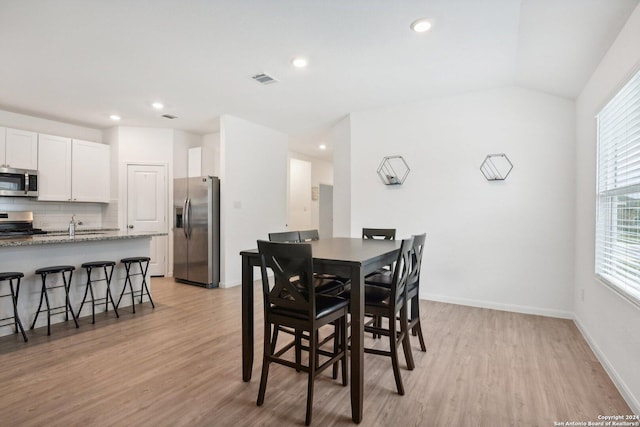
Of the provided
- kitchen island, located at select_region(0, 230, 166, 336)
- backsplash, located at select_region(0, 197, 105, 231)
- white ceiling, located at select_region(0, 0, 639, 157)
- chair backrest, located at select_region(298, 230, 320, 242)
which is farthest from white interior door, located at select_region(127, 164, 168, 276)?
chair backrest, located at select_region(298, 230, 320, 242)

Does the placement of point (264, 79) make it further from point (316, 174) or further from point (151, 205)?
point (316, 174)

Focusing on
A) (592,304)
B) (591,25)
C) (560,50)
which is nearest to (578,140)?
(560,50)

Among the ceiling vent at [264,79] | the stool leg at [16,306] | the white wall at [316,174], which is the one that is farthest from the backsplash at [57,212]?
the white wall at [316,174]

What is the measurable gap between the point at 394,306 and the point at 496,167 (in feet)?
8.77

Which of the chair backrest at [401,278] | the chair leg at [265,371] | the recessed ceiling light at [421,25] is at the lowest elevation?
the chair leg at [265,371]

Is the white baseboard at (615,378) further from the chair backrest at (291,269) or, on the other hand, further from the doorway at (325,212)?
the doorway at (325,212)

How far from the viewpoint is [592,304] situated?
290cm

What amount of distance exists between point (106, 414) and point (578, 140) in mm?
4646

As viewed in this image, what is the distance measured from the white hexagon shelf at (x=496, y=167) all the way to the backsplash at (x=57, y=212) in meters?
5.84

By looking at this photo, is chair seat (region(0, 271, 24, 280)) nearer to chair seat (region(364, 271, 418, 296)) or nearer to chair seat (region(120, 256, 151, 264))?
chair seat (region(120, 256, 151, 264))

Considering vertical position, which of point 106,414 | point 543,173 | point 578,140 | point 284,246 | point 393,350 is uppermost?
point 578,140

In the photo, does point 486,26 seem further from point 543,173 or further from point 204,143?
point 204,143

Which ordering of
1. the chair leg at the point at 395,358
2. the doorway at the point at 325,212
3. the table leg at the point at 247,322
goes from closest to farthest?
the chair leg at the point at 395,358
the table leg at the point at 247,322
the doorway at the point at 325,212

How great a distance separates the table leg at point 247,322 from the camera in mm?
2283
